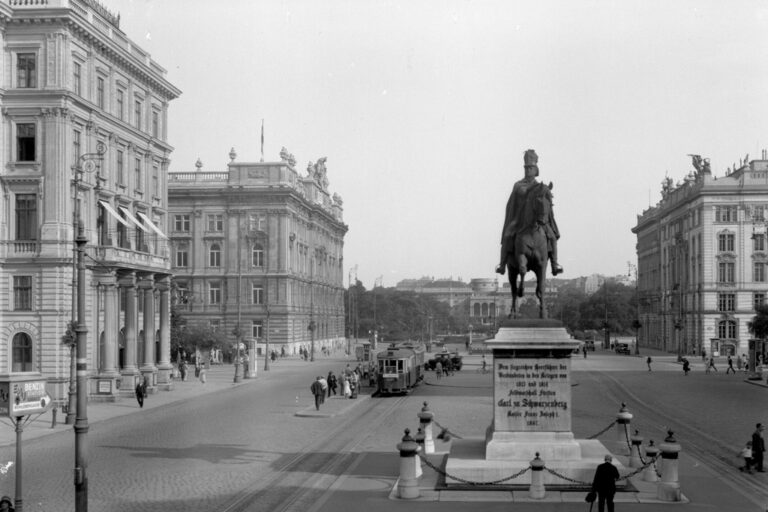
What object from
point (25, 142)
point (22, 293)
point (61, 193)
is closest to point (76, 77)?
point (25, 142)

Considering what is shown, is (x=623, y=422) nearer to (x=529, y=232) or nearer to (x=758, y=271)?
(x=529, y=232)

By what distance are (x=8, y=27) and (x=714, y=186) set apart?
254 ft

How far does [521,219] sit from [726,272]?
3346 inches

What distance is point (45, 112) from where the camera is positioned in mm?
40531

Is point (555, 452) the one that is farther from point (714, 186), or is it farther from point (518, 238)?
point (714, 186)

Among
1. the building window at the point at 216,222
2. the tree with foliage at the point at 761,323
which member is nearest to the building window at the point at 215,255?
the building window at the point at 216,222

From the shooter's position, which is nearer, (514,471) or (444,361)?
(514,471)

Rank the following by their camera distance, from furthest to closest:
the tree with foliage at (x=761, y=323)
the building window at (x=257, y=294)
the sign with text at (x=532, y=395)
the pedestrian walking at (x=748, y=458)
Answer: the building window at (x=257, y=294) < the tree with foliage at (x=761, y=323) < the pedestrian walking at (x=748, y=458) < the sign with text at (x=532, y=395)

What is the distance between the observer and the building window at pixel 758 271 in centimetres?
9794

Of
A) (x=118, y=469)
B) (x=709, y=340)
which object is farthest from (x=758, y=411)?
(x=709, y=340)

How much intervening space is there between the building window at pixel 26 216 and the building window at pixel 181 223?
57165 mm

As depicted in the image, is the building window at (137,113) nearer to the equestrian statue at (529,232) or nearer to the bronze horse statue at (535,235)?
the equestrian statue at (529,232)

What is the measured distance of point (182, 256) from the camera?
98.4 meters

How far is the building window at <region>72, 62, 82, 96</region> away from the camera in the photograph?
138ft
